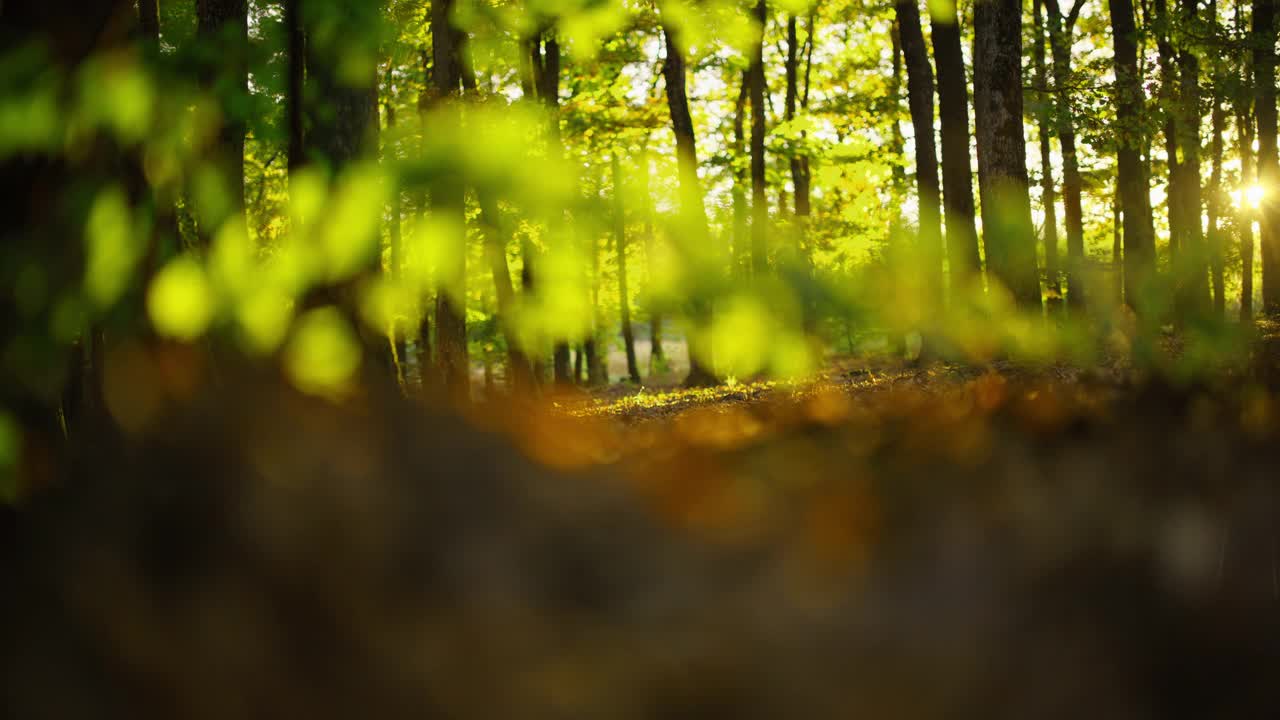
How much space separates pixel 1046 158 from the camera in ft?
74.0

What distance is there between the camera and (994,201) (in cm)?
1039

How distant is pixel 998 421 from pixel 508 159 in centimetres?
456

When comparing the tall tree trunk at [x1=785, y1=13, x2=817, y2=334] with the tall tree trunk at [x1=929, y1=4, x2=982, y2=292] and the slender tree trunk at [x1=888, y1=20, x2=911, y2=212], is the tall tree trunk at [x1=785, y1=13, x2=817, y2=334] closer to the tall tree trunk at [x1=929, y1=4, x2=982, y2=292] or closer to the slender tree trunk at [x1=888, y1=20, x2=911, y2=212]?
the slender tree trunk at [x1=888, y1=20, x2=911, y2=212]

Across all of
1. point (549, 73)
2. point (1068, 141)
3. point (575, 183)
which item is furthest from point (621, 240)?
point (575, 183)

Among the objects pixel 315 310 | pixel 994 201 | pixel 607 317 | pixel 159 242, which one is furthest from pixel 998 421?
pixel 607 317

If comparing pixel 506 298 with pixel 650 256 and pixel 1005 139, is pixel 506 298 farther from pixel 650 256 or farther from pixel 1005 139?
pixel 650 256

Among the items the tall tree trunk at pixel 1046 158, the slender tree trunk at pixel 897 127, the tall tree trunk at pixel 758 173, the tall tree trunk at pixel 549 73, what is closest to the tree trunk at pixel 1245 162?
the tall tree trunk at pixel 1046 158

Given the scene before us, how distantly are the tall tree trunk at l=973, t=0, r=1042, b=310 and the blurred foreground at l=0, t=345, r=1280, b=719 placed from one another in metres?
7.26

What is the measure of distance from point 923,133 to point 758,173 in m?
4.67

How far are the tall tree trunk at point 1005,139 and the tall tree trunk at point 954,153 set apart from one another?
131 cm

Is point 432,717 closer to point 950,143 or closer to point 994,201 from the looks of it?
point 994,201

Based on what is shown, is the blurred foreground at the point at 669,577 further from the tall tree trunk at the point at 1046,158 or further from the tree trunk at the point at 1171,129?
the tree trunk at the point at 1171,129

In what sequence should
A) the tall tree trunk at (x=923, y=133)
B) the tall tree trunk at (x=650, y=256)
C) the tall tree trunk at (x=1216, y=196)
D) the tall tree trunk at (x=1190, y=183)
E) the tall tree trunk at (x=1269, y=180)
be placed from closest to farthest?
1. the tall tree trunk at (x=1190, y=183)
2. the tall tree trunk at (x=923, y=133)
3. the tall tree trunk at (x=1269, y=180)
4. the tall tree trunk at (x=650, y=256)
5. the tall tree trunk at (x=1216, y=196)

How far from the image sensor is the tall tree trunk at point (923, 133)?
13.6 metres
